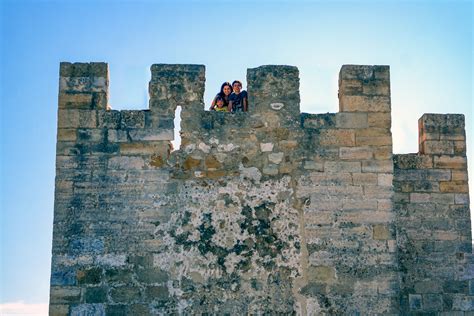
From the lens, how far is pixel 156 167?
7.66 metres

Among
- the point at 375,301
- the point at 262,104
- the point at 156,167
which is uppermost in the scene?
the point at 262,104

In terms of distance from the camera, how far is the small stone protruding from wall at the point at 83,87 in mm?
7777

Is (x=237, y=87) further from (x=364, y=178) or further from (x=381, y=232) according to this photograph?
(x=381, y=232)

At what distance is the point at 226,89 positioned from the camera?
8.33 metres

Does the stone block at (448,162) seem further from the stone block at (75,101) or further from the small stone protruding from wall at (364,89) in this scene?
the stone block at (75,101)

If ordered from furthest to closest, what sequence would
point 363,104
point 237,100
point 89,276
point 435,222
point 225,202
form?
point 435,222, point 237,100, point 363,104, point 225,202, point 89,276

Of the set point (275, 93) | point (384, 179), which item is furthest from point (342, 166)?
point (275, 93)

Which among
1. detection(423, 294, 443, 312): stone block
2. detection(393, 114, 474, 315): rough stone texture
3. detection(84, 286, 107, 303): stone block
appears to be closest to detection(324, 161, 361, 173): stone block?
detection(393, 114, 474, 315): rough stone texture

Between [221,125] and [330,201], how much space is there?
55.4 inches

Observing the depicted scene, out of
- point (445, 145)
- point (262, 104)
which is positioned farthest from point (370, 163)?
point (445, 145)

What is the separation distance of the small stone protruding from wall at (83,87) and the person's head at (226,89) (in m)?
1.32

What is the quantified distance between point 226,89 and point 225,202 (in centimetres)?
143

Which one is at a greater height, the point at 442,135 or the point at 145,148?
the point at 442,135

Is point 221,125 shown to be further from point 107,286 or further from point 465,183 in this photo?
point 465,183
